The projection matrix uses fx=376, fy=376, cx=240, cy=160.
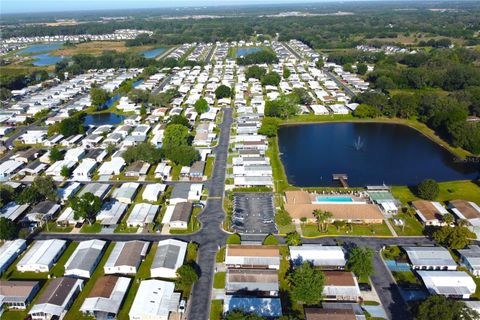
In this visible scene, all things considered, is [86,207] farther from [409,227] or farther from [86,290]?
[409,227]

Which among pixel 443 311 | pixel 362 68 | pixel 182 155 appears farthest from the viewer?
pixel 362 68

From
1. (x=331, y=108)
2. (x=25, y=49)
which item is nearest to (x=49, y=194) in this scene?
(x=331, y=108)

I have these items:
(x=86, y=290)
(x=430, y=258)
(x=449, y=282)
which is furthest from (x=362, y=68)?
(x=86, y=290)

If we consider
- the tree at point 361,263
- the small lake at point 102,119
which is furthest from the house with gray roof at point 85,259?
the small lake at point 102,119

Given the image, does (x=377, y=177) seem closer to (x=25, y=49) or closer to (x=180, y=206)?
(x=180, y=206)

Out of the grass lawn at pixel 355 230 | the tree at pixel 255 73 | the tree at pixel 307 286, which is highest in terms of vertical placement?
the tree at pixel 307 286

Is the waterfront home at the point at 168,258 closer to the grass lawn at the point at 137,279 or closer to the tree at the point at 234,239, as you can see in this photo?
the grass lawn at the point at 137,279
